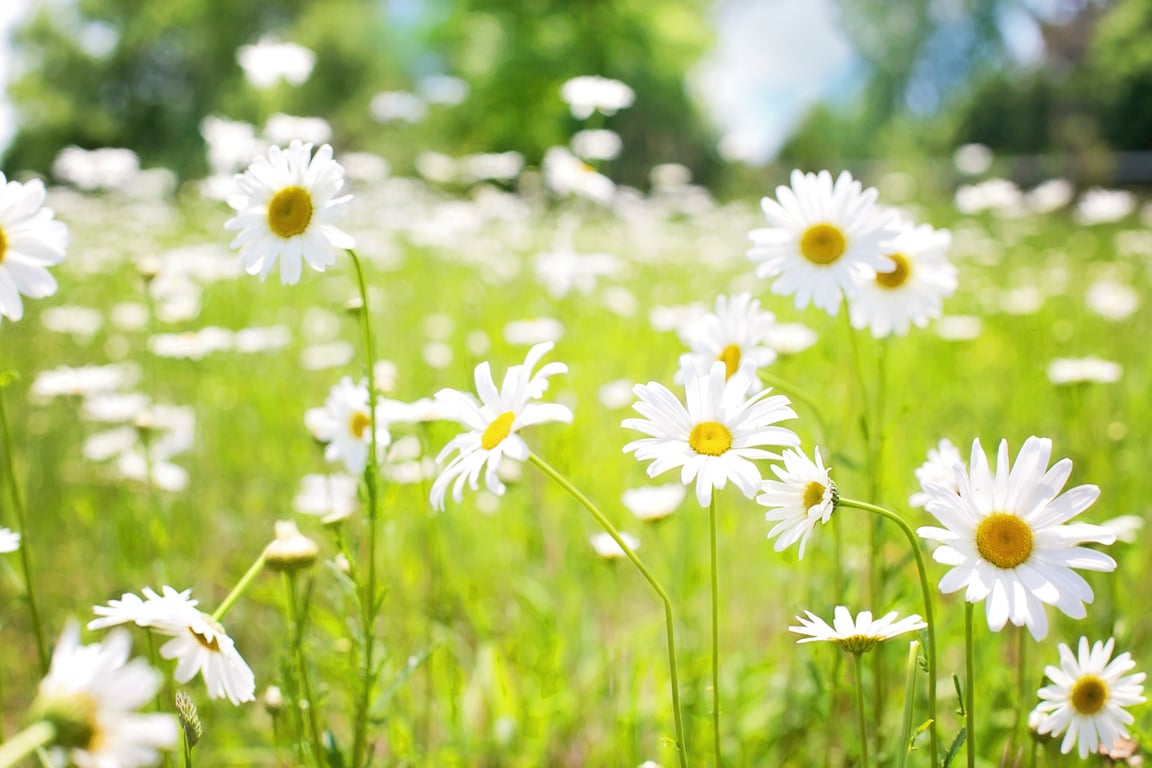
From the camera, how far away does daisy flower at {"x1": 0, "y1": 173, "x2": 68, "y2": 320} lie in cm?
85

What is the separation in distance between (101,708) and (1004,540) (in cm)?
66

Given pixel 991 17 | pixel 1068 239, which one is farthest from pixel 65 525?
pixel 991 17

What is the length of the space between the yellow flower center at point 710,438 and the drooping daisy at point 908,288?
0.47 meters

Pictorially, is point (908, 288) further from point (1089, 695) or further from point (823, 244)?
point (1089, 695)

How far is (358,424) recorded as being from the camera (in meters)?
1.32

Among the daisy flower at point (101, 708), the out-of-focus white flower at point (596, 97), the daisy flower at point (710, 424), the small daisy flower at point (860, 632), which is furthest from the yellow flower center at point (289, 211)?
the out-of-focus white flower at point (596, 97)

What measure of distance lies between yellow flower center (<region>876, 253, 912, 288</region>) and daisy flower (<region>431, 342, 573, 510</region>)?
0.62 m

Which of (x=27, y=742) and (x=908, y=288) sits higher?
(x=908, y=288)

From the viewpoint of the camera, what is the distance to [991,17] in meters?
27.3

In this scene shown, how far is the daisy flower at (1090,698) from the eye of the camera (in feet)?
2.64

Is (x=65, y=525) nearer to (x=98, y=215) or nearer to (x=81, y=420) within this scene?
(x=81, y=420)

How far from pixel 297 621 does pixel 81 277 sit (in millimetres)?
3816

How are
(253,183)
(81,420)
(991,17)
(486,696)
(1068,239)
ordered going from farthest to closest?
(991,17), (1068,239), (81,420), (486,696), (253,183)

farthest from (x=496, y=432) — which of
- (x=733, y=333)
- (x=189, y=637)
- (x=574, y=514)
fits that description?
(x=574, y=514)
